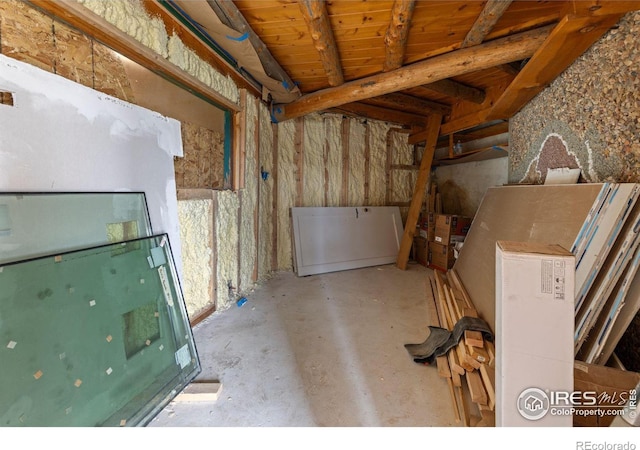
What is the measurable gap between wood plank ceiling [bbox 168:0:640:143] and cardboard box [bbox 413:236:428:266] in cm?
211

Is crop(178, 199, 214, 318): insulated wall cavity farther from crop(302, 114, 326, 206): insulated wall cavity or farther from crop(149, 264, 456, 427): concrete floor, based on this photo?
crop(302, 114, 326, 206): insulated wall cavity

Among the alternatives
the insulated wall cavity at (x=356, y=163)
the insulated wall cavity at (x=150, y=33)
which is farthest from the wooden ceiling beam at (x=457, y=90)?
the insulated wall cavity at (x=150, y=33)

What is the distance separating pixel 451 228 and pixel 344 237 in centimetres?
160

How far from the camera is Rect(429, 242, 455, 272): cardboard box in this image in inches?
150

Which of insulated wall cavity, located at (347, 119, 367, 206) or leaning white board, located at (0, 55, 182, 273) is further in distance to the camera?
insulated wall cavity, located at (347, 119, 367, 206)

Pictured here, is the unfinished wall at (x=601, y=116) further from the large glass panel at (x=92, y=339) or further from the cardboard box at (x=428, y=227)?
the large glass panel at (x=92, y=339)

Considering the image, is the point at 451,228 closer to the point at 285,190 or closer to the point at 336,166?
the point at 336,166

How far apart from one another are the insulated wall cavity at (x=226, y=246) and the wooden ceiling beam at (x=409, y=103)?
8.00 ft

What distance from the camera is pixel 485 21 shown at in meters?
1.87

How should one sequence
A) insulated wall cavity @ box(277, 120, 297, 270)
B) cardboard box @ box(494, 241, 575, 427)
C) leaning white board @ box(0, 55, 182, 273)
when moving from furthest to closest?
insulated wall cavity @ box(277, 120, 297, 270), leaning white board @ box(0, 55, 182, 273), cardboard box @ box(494, 241, 575, 427)

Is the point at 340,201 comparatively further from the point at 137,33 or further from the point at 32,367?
the point at 32,367

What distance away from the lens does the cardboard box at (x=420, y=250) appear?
4324 mm

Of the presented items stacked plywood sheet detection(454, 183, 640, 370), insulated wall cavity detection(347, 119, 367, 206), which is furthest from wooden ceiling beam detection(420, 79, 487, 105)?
stacked plywood sheet detection(454, 183, 640, 370)

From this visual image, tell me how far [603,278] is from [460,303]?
1.05 meters
